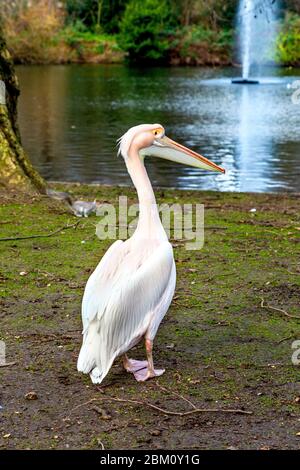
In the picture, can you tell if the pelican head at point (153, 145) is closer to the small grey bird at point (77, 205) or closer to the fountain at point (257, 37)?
the small grey bird at point (77, 205)

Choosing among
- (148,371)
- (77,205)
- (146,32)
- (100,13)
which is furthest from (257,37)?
(148,371)

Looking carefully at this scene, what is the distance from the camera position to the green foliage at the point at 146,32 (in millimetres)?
44906

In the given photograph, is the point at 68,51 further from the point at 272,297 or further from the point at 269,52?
the point at 272,297

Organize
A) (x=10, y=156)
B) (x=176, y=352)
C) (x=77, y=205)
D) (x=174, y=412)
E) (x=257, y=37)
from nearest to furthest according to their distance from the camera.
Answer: (x=174, y=412) < (x=176, y=352) < (x=77, y=205) < (x=10, y=156) < (x=257, y=37)

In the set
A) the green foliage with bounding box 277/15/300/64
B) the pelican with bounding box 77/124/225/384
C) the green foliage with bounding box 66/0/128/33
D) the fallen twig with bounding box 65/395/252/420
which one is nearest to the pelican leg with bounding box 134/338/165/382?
the pelican with bounding box 77/124/225/384

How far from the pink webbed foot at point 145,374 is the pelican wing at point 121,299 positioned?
7.2 inches

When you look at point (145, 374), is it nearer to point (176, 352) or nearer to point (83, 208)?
point (176, 352)

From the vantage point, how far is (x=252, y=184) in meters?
12.0

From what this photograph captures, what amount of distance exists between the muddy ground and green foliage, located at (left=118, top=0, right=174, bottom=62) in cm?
3886

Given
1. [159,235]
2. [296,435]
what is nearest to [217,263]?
[159,235]

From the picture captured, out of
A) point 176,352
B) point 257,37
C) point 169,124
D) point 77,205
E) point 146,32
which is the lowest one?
point 257,37

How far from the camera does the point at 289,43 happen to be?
133 feet

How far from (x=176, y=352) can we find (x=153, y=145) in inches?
48.1
